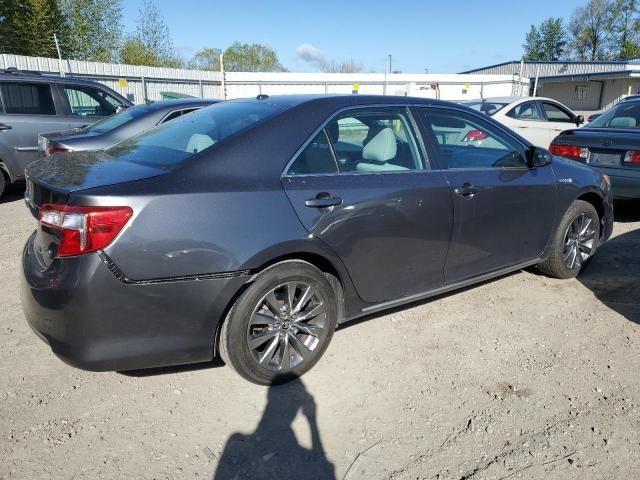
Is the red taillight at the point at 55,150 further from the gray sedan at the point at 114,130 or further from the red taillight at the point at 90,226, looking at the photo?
the red taillight at the point at 90,226

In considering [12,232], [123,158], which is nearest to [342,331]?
[123,158]

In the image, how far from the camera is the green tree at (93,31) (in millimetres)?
31531

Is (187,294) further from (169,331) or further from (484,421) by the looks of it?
(484,421)

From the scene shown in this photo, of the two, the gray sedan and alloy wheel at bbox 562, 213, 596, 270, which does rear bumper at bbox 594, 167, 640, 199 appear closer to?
alloy wheel at bbox 562, 213, 596, 270

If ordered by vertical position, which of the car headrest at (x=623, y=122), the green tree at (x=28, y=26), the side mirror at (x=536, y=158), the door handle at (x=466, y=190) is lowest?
the door handle at (x=466, y=190)

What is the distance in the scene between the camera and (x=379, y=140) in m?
3.46

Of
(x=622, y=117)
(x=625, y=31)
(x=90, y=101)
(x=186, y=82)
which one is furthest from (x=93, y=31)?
(x=625, y=31)

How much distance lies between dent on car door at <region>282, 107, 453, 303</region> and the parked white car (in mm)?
7193

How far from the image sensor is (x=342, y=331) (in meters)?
3.65

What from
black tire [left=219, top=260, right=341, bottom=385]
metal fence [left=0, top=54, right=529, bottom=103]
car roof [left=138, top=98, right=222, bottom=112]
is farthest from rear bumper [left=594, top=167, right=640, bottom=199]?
metal fence [left=0, top=54, right=529, bottom=103]

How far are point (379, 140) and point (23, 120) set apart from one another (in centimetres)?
622

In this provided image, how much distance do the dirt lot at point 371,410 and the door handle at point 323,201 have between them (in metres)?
1.04

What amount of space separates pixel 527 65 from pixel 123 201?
57.9m

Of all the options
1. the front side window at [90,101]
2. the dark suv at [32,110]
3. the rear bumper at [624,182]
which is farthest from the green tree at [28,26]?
the rear bumper at [624,182]
